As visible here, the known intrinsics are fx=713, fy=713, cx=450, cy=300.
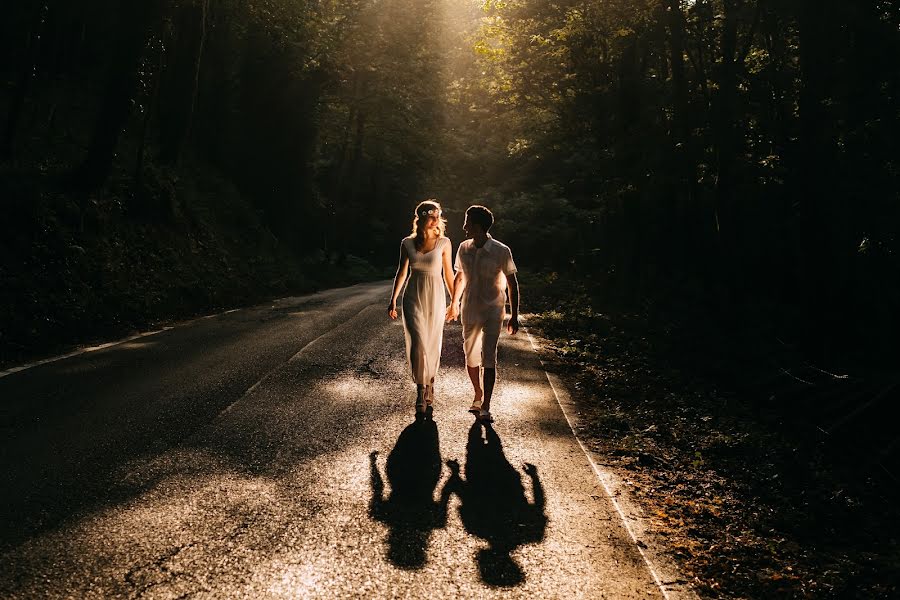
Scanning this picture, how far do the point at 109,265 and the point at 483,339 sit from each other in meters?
10.4

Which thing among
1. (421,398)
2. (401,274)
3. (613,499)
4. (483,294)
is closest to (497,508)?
(613,499)

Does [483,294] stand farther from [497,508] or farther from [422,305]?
[497,508]

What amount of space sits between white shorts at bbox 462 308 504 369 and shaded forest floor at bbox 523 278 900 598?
1251 mm

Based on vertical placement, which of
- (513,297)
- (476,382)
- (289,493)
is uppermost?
(513,297)

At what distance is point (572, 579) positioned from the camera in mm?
3943

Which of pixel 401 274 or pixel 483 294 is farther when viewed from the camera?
pixel 401 274

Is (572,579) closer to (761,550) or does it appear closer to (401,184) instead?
(761,550)

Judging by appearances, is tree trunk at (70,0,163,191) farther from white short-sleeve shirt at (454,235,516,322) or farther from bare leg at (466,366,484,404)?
bare leg at (466,366,484,404)

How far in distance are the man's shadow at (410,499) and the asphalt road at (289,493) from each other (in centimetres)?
2

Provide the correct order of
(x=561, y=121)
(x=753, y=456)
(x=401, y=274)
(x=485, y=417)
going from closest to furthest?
(x=753, y=456)
(x=485, y=417)
(x=401, y=274)
(x=561, y=121)

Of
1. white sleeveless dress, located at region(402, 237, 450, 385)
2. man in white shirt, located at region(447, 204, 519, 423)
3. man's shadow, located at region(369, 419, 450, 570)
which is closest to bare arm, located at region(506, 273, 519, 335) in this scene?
A: man in white shirt, located at region(447, 204, 519, 423)

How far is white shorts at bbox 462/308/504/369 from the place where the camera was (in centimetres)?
756

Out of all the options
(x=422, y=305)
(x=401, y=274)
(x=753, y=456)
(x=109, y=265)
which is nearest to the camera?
(x=753, y=456)

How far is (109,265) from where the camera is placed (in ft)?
48.4
